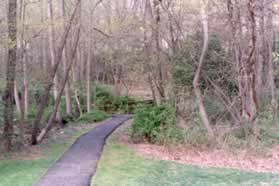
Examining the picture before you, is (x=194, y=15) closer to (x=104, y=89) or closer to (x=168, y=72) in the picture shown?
(x=168, y=72)

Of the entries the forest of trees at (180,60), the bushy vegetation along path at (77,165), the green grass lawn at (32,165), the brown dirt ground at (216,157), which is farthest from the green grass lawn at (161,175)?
the forest of trees at (180,60)

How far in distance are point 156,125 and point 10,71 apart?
189 inches

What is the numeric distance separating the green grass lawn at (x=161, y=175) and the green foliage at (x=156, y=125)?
5.64ft

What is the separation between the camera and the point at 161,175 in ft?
25.0

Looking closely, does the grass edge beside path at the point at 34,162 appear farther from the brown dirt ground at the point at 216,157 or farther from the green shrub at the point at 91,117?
the green shrub at the point at 91,117

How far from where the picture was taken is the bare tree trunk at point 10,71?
9.58 m

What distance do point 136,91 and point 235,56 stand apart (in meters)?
12.1

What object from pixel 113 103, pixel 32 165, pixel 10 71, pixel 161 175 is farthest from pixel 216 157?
pixel 113 103

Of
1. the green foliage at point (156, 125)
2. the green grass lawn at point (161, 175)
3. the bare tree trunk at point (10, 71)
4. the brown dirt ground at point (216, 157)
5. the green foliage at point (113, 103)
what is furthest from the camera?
the green foliage at point (113, 103)

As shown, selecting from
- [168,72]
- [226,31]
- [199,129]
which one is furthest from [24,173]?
[226,31]

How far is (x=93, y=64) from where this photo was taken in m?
25.7

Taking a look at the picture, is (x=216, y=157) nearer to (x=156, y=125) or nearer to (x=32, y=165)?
(x=156, y=125)

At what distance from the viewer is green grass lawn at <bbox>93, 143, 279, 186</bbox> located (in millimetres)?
6896

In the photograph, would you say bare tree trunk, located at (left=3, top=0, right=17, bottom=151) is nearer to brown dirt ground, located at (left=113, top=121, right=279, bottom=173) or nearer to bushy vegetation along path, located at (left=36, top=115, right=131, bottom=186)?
bushy vegetation along path, located at (left=36, top=115, right=131, bottom=186)
